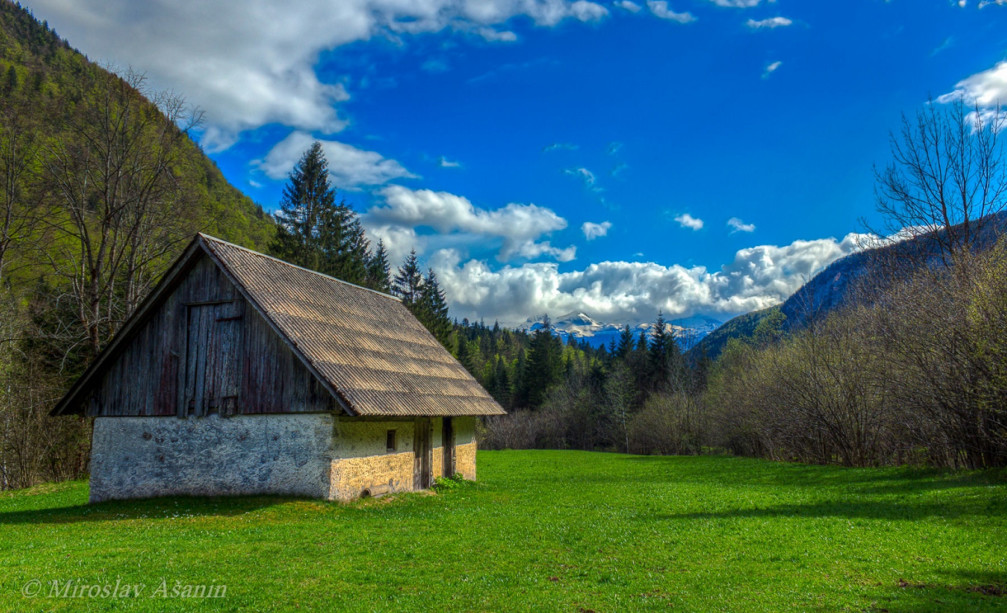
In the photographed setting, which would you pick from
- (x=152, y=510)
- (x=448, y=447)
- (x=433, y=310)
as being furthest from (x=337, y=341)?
(x=433, y=310)

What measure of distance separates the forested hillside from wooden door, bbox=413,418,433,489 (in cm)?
1566

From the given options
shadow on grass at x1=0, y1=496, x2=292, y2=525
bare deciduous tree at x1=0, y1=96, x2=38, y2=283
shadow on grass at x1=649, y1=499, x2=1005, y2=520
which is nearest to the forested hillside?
bare deciduous tree at x1=0, y1=96, x2=38, y2=283

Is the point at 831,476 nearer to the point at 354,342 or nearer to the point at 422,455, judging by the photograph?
the point at 422,455

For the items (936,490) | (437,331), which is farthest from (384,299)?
(437,331)

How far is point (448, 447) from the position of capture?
2477 centimetres

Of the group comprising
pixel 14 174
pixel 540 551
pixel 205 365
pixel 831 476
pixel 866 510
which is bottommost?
pixel 831 476

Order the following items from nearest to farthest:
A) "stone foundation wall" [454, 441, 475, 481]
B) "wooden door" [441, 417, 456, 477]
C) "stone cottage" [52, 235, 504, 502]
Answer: "stone cottage" [52, 235, 504, 502], "wooden door" [441, 417, 456, 477], "stone foundation wall" [454, 441, 475, 481]

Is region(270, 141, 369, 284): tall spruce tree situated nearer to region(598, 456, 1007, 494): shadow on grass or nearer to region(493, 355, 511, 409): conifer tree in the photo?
region(598, 456, 1007, 494): shadow on grass

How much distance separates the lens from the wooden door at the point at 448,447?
2452 centimetres

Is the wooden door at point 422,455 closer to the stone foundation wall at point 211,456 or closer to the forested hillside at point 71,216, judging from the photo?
the stone foundation wall at point 211,456

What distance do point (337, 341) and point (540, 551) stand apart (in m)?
10.6

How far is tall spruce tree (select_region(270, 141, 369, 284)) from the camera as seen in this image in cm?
4534

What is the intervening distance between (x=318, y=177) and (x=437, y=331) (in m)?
20.4

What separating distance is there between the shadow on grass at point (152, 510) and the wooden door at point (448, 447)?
8990 millimetres
